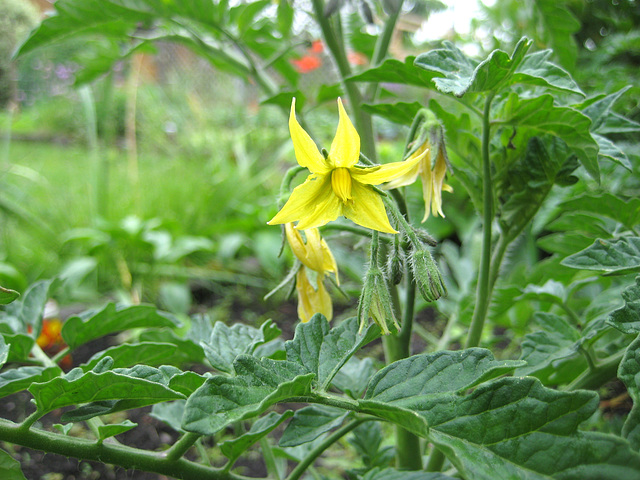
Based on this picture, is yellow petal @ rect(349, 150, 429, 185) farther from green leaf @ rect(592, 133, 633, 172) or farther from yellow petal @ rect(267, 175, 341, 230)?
green leaf @ rect(592, 133, 633, 172)

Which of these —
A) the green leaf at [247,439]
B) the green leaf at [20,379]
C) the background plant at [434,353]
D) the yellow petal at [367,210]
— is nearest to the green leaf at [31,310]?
the background plant at [434,353]

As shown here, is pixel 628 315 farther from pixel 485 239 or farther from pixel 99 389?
pixel 99 389

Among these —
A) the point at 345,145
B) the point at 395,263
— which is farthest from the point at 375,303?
the point at 345,145

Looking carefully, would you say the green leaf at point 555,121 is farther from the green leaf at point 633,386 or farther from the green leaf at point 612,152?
the green leaf at point 633,386

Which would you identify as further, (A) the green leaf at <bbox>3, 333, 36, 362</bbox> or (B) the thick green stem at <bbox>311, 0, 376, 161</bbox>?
(B) the thick green stem at <bbox>311, 0, 376, 161</bbox>

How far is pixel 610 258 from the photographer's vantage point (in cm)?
50

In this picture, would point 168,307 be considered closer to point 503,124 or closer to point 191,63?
point 503,124

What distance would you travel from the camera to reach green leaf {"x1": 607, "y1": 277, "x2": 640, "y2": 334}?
43 cm

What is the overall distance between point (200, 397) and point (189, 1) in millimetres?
853

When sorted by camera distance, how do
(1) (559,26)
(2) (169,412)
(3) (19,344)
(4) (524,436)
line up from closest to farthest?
1. (4) (524,436)
2. (3) (19,344)
3. (2) (169,412)
4. (1) (559,26)

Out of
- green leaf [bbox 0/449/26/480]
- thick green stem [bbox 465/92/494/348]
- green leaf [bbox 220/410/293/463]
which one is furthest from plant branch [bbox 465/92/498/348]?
green leaf [bbox 0/449/26/480]

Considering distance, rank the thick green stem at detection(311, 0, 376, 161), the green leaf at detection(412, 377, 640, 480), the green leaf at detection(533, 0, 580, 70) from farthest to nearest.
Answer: the green leaf at detection(533, 0, 580, 70) < the thick green stem at detection(311, 0, 376, 161) < the green leaf at detection(412, 377, 640, 480)

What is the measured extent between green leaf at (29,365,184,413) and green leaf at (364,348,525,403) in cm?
18

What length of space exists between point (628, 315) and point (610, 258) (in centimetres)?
9
